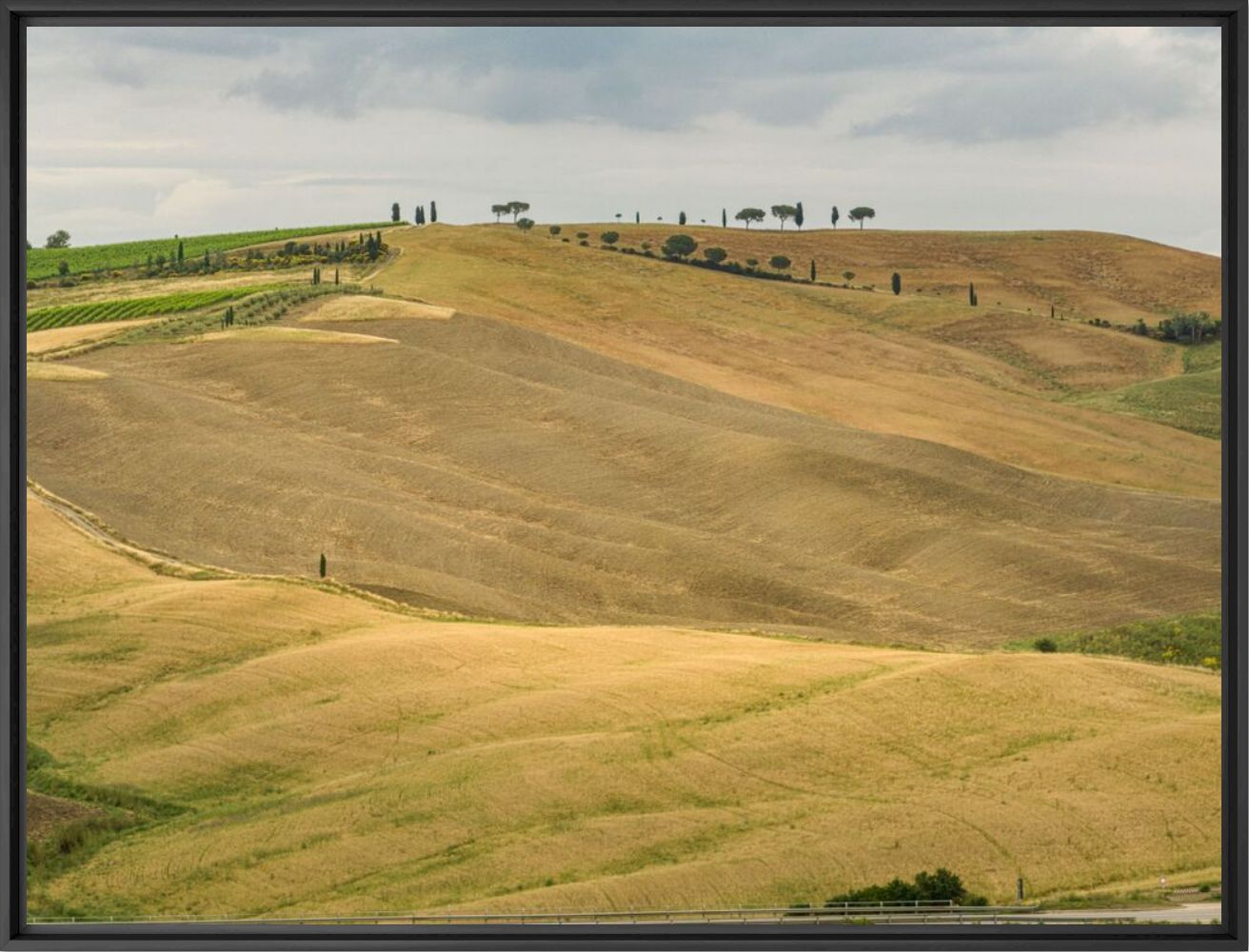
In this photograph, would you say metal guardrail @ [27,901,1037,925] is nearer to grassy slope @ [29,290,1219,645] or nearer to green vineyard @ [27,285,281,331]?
grassy slope @ [29,290,1219,645]

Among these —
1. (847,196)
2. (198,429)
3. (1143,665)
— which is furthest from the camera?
(198,429)

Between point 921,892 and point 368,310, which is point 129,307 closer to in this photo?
point 368,310

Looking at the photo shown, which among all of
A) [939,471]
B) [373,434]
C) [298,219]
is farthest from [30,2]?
[939,471]

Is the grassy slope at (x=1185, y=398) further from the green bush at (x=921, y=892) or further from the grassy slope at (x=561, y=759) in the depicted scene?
the green bush at (x=921, y=892)

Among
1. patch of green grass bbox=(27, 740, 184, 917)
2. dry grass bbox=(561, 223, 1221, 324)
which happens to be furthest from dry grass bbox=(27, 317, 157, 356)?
dry grass bbox=(561, 223, 1221, 324)

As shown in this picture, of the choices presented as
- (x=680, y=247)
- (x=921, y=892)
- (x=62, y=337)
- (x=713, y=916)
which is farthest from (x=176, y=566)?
(x=921, y=892)

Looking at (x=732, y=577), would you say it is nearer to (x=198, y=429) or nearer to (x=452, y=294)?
(x=452, y=294)
